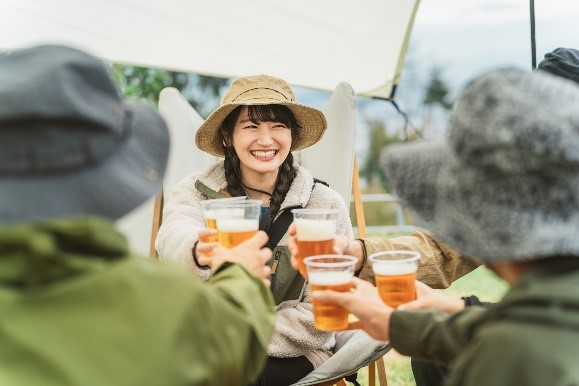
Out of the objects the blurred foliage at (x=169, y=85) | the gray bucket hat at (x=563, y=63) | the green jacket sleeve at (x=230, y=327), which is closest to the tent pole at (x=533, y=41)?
the gray bucket hat at (x=563, y=63)

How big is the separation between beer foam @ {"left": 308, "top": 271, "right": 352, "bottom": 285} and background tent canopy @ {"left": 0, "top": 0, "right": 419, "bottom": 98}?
301 cm

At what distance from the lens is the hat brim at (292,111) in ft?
8.34

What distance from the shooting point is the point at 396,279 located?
1590 millimetres

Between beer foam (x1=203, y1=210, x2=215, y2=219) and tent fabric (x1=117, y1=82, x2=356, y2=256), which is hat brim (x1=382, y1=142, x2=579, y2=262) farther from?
tent fabric (x1=117, y1=82, x2=356, y2=256)

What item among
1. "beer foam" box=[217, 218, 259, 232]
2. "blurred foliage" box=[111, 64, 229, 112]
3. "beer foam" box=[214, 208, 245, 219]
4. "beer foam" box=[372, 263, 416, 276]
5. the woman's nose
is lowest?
"beer foam" box=[372, 263, 416, 276]

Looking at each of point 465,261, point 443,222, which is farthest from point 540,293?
point 465,261

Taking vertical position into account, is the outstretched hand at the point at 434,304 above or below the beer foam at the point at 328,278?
below

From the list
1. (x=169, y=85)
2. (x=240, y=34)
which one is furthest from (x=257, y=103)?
(x=169, y=85)

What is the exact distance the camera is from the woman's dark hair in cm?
252

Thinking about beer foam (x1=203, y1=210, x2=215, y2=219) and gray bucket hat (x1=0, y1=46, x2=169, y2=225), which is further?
beer foam (x1=203, y1=210, x2=215, y2=219)

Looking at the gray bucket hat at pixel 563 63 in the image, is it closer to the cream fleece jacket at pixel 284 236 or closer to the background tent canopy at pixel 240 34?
the cream fleece jacket at pixel 284 236

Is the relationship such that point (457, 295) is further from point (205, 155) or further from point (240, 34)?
point (205, 155)

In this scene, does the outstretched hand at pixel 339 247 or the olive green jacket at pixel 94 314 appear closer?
the olive green jacket at pixel 94 314

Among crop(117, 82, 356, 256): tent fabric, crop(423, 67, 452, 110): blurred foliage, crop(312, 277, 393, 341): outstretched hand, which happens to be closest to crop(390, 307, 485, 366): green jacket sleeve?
crop(312, 277, 393, 341): outstretched hand
